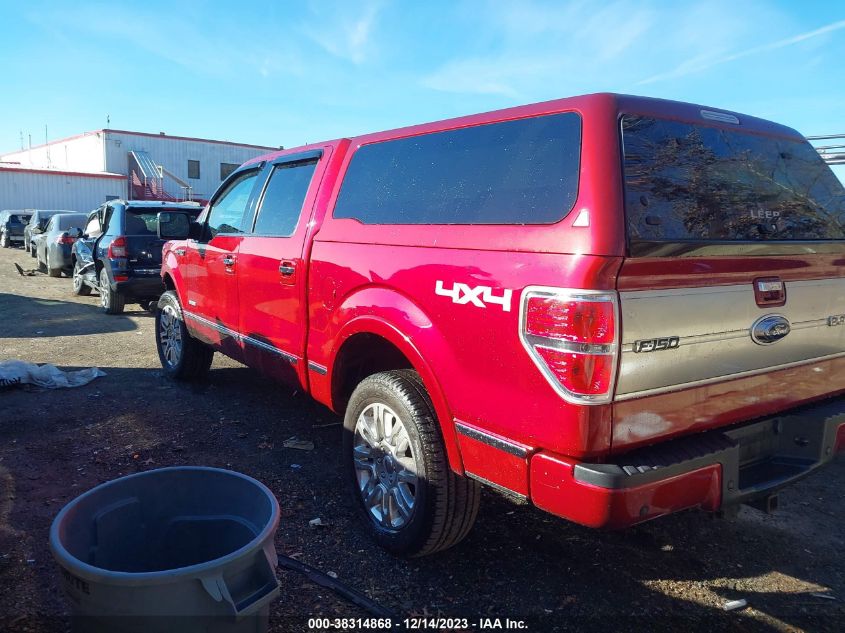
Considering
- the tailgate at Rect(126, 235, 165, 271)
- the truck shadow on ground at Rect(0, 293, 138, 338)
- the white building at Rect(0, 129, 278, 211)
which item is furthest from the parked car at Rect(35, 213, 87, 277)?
the white building at Rect(0, 129, 278, 211)

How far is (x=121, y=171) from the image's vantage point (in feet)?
119

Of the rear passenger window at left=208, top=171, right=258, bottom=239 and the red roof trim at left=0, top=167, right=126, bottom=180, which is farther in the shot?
the red roof trim at left=0, top=167, right=126, bottom=180

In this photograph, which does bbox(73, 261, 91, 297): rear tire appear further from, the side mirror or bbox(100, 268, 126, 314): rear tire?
the side mirror

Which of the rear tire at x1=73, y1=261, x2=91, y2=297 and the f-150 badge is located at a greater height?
the f-150 badge

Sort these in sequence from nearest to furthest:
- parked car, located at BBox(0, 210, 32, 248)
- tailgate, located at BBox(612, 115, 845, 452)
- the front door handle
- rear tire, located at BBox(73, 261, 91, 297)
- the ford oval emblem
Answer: tailgate, located at BBox(612, 115, 845, 452) → the ford oval emblem → the front door handle → rear tire, located at BBox(73, 261, 91, 297) → parked car, located at BBox(0, 210, 32, 248)

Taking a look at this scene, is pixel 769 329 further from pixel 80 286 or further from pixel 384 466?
pixel 80 286

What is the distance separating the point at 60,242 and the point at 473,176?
1408 cm

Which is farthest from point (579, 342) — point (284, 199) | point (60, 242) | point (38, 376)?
point (60, 242)

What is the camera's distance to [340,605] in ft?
8.91

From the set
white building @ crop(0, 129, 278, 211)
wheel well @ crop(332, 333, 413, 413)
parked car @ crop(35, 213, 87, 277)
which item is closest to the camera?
wheel well @ crop(332, 333, 413, 413)

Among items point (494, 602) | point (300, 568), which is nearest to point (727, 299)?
point (494, 602)

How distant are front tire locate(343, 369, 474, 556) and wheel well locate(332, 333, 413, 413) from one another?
0.25m

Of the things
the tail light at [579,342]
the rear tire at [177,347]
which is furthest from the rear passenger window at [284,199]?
the tail light at [579,342]

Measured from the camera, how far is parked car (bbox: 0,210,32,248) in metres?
24.6
